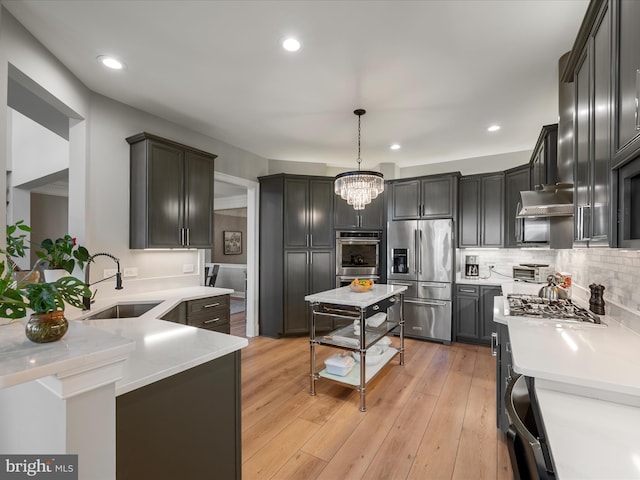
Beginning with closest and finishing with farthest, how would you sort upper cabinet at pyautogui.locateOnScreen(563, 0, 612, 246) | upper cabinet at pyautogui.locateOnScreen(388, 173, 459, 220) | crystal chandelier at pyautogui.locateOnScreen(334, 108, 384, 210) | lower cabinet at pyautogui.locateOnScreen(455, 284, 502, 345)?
1. upper cabinet at pyautogui.locateOnScreen(563, 0, 612, 246)
2. crystal chandelier at pyautogui.locateOnScreen(334, 108, 384, 210)
3. lower cabinet at pyautogui.locateOnScreen(455, 284, 502, 345)
4. upper cabinet at pyautogui.locateOnScreen(388, 173, 459, 220)

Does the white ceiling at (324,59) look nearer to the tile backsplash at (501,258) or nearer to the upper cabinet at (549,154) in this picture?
the upper cabinet at (549,154)

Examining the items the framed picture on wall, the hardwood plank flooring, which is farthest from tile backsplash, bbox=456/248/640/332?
the framed picture on wall

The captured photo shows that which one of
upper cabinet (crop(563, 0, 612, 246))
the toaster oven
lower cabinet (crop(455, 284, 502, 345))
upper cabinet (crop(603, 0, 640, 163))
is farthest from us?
lower cabinet (crop(455, 284, 502, 345))

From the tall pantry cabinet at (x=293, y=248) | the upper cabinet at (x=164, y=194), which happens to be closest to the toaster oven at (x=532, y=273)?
the tall pantry cabinet at (x=293, y=248)

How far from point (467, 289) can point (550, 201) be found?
236 centimetres

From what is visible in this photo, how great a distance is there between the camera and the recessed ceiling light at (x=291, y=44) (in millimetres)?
2111

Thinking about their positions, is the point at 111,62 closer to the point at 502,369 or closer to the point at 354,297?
the point at 354,297

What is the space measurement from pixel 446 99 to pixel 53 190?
7.75m

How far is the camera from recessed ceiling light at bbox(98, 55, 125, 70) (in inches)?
91.4

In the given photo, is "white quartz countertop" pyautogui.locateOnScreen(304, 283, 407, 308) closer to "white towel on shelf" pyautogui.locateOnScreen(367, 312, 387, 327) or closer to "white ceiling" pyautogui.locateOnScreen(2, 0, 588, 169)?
"white towel on shelf" pyautogui.locateOnScreen(367, 312, 387, 327)

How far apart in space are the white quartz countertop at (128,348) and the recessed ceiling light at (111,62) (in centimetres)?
190

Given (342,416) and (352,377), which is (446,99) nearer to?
(352,377)

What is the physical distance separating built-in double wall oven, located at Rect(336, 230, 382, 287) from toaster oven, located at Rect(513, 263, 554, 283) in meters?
1.88

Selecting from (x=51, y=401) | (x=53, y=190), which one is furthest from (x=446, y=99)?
(x=53, y=190)
